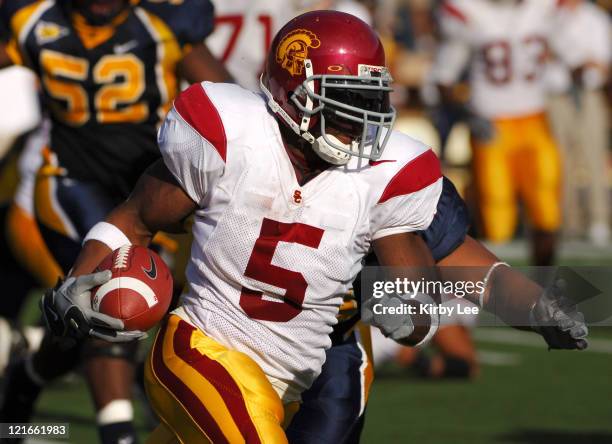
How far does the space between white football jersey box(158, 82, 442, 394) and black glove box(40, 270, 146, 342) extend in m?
0.28

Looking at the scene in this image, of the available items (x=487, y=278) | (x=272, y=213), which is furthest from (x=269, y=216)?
(x=487, y=278)

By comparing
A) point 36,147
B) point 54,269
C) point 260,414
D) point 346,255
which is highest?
point 346,255

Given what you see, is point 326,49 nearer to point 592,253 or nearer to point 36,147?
point 36,147

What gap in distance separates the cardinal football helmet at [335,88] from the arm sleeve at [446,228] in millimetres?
354

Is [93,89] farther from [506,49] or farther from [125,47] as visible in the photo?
[506,49]

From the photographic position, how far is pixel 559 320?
11.5 feet

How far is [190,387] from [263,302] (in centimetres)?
28

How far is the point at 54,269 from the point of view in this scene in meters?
4.97

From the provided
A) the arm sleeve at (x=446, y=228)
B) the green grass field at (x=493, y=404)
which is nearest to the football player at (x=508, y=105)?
the green grass field at (x=493, y=404)

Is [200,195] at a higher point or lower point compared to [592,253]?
higher

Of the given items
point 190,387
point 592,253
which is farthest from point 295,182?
point 592,253

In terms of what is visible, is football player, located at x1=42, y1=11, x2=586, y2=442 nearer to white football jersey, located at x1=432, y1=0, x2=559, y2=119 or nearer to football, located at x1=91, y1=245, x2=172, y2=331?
football, located at x1=91, y1=245, x2=172, y2=331

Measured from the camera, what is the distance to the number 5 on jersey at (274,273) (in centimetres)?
345

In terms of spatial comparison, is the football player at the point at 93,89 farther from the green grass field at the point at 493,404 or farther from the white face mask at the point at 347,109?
the white face mask at the point at 347,109
